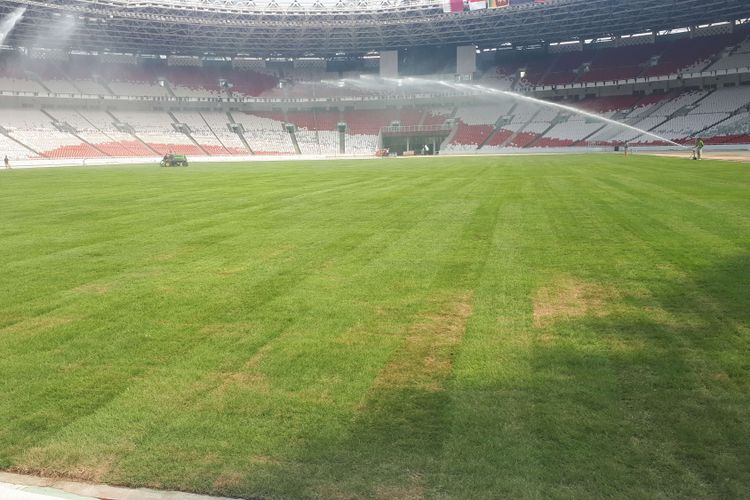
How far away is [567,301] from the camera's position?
21.7ft

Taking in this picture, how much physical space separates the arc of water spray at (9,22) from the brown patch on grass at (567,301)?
64176 mm

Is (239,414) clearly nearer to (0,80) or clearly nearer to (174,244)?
(174,244)

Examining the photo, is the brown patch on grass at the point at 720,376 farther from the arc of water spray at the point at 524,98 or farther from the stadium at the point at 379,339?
the arc of water spray at the point at 524,98

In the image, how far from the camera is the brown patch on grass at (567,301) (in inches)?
241

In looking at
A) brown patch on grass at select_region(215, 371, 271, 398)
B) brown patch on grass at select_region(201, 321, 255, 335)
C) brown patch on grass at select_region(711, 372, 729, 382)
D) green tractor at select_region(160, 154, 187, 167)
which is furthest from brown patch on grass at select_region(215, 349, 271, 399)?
green tractor at select_region(160, 154, 187, 167)

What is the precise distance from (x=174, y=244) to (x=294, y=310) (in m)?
4.87

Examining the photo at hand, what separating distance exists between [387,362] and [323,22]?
2670 inches

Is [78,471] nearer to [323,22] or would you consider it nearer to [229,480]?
[229,480]

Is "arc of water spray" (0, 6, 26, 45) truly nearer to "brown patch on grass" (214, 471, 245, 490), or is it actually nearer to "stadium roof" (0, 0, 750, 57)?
"stadium roof" (0, 0, 750, 57)

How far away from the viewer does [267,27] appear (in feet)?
220

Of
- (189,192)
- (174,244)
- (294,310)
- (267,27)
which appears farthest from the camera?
(267,27)

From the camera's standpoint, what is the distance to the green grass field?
3453 mm

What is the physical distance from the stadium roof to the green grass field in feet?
185

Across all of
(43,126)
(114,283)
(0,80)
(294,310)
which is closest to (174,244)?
(114,283)
